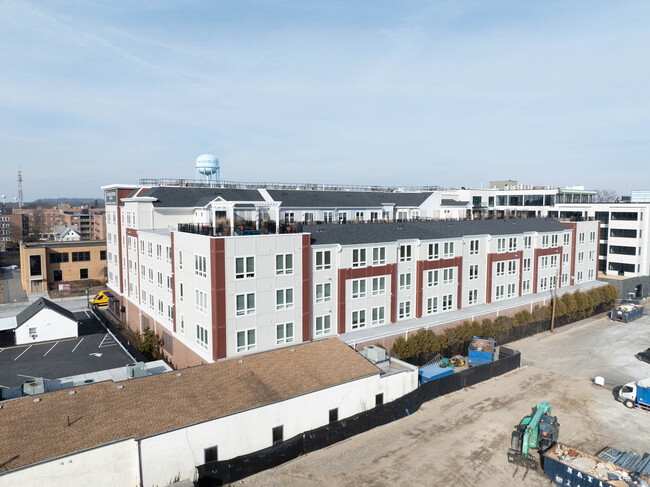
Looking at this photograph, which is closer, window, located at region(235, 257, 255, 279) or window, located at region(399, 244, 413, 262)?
window, located at region(235, 257, 255, 279)

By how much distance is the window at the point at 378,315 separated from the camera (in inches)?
1693

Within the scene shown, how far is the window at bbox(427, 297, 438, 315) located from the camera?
47303 mm

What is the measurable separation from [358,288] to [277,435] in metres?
17.2

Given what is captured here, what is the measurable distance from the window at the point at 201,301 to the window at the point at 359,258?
13287 millimetres

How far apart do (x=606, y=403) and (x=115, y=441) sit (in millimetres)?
34216

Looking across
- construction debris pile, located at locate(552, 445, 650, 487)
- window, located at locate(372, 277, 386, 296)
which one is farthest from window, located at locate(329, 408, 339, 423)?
window, located at locate(372, 277, 386, 296)

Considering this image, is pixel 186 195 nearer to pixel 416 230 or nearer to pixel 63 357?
pixel 63 357

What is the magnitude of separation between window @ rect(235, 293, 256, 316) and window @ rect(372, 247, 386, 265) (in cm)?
1266

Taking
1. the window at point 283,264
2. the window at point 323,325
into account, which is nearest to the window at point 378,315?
the window at point 323,325

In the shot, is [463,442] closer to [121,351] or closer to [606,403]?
[606,403]

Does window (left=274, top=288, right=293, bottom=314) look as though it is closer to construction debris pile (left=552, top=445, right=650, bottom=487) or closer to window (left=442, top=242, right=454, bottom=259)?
window (left=442, top=242, right=454, bottom=259)

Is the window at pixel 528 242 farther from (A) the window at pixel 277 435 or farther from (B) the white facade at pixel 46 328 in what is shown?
(B) the white facade at pixel 46 328

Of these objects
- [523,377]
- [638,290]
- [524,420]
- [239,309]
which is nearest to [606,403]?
[523,377]

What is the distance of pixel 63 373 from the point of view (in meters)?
36.8
